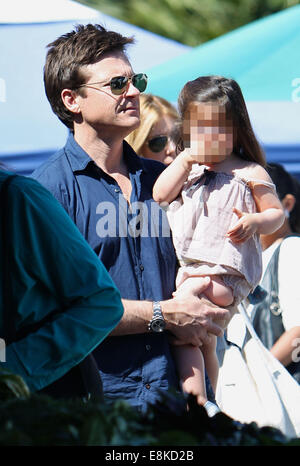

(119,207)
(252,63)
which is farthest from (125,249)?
(252,63)

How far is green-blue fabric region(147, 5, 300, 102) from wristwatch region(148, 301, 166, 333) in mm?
3104

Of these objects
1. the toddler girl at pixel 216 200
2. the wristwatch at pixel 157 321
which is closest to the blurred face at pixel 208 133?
the toddler girl at pixel 216 200

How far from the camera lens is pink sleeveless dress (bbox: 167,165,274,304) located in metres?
3.14

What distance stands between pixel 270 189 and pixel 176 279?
50 cm

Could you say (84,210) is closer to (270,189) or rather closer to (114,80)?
(114,80)

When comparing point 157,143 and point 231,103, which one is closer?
point 231,103

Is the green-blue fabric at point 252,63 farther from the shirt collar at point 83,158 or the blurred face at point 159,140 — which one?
the shirt collar at point 83,158

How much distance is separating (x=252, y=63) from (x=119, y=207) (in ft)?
11.5

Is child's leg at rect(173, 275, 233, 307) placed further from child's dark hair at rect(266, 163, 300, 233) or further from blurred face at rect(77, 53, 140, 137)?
child's dark hair at rect(266, 163, 300, 233)

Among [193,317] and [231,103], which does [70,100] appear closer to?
[231,103]

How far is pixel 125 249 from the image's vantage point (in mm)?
2977

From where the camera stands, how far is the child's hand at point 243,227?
10.1ft

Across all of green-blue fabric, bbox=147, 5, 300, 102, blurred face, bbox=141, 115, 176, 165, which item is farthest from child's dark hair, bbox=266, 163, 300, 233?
green-blue fabric, bbox=147, 5, 300, 102
